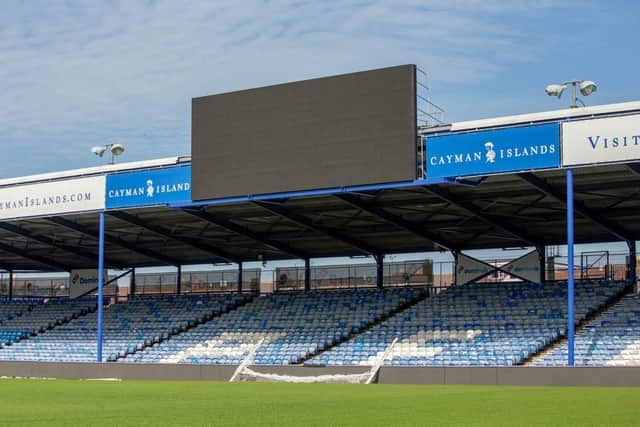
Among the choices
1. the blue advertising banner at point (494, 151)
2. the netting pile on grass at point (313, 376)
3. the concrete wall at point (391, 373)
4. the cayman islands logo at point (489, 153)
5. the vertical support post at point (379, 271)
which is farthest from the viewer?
the vertical support post at point (379, 271)

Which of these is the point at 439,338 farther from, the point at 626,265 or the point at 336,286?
the point at 336,286

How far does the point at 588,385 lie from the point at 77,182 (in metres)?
23.2

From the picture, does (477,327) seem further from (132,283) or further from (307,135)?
(132,283)

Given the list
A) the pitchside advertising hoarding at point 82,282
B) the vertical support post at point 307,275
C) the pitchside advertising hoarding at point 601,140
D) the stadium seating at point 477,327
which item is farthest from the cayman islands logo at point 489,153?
the pitchside advertising hoarding at point 82,282

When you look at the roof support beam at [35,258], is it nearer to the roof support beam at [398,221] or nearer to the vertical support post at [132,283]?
the vertical support post at [132,283]

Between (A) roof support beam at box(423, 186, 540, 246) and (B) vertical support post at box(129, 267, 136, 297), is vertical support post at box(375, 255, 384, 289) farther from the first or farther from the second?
(B) vertical support post at box(129, 267, 136, 297)

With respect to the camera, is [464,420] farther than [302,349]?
No

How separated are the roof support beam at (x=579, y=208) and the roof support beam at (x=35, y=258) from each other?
30752 millimetres

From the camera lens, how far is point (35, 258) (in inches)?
2320

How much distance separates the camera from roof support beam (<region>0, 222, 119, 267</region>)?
48.8 m

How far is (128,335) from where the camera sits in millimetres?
50000

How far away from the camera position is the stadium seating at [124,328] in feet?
158

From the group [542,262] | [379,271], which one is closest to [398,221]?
[542,262]

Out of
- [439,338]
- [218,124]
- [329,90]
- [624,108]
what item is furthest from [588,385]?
[218,124]
